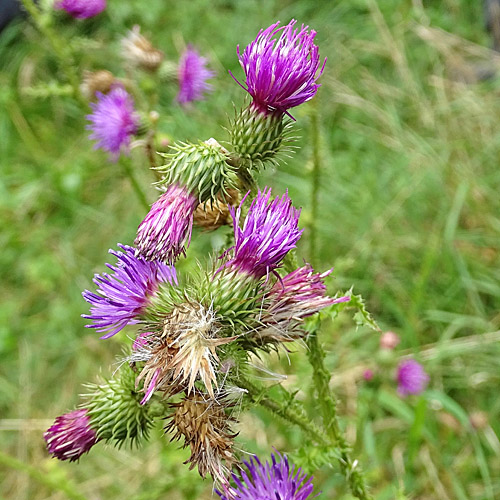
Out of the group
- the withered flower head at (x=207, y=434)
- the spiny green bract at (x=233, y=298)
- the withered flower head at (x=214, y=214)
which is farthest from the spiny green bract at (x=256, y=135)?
the withered flower head at (x=207, y=434)

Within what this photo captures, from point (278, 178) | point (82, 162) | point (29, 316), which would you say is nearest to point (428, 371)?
point (278, 178)

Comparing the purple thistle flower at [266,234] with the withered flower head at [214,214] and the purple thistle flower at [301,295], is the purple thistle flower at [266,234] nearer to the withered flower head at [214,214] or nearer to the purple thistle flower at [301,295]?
the purple thistle flower at [301,295]

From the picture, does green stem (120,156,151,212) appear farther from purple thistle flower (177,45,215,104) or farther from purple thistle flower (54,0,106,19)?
purple thistle flower (54,0,106,19)

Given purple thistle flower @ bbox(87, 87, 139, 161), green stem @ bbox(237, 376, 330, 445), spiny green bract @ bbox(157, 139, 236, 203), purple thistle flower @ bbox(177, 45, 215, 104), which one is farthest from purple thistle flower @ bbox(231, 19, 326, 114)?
purple thistle flower @ bbox(177, 45, 215, 104)

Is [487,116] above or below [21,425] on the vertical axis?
above

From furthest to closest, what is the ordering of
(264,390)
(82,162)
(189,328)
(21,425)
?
(82,162), (21,425), (264,390), (189,328)

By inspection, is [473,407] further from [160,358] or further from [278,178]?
[160,358]

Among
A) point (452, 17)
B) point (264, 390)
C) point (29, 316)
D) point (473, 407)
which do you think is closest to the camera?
point (264, 390)
